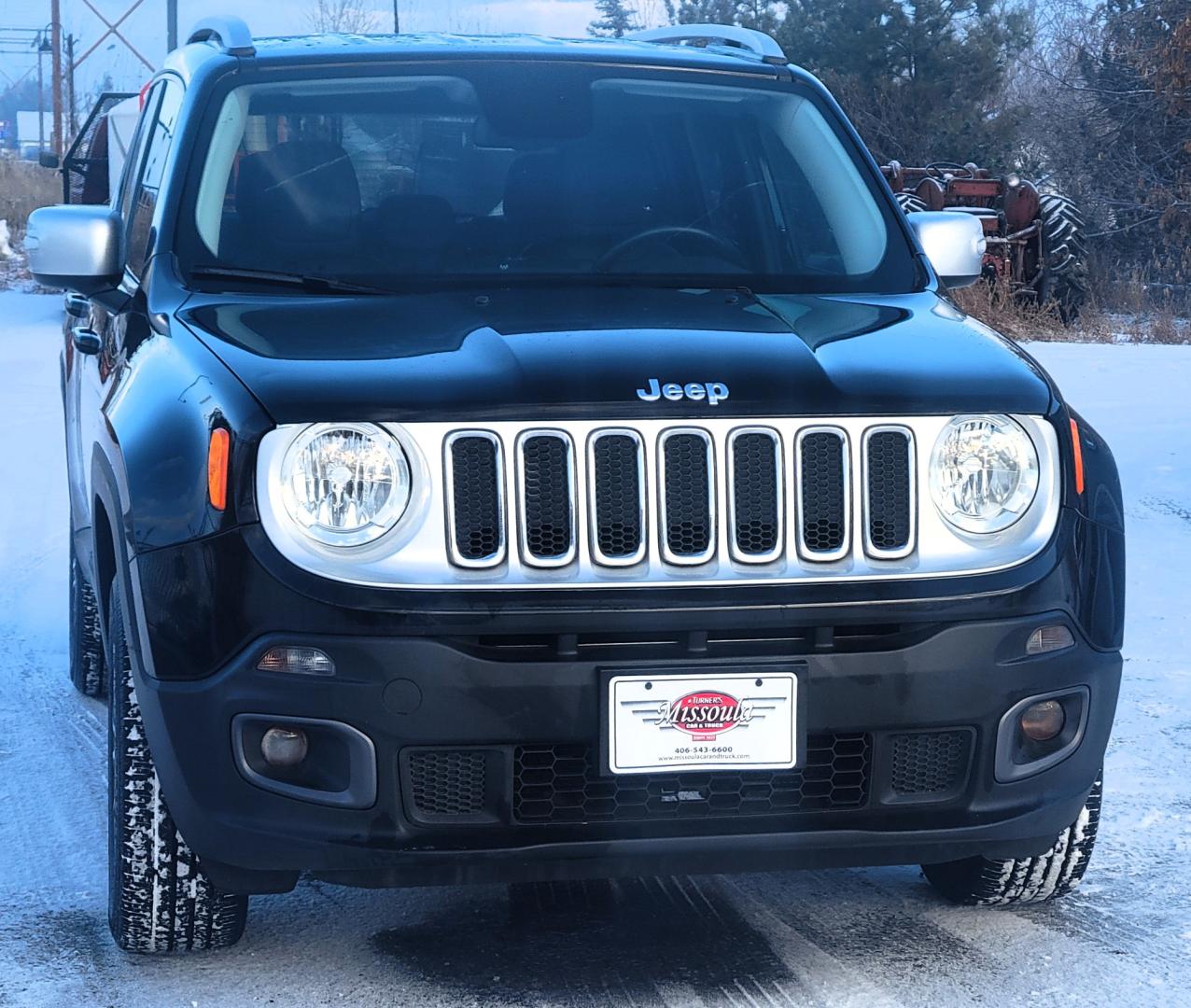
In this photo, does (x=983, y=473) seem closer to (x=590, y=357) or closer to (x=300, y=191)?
(x=590, y=357)

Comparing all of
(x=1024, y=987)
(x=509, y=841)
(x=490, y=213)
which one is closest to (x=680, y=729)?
(x=509, y=841)

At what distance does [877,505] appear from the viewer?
306 cm

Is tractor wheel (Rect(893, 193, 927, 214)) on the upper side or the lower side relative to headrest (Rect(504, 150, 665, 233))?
lower

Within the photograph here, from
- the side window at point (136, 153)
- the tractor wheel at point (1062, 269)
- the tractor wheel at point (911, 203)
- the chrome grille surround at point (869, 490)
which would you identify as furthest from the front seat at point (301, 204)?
the tractor wheel at point (1062, 269)

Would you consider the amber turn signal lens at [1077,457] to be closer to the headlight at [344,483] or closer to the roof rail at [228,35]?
the headlight at [344,483]

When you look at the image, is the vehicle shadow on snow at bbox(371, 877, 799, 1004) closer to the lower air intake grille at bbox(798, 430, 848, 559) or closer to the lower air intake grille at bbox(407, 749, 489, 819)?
the lower air intake grille at bbox(407, 749, 489, 819)

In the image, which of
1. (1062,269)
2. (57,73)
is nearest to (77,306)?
(1062,269)

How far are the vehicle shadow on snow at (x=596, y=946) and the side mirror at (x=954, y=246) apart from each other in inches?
60.7

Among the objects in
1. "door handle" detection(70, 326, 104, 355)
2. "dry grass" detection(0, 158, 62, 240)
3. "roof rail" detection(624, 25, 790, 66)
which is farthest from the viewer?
"dry grass" detection(0, 158, 62, 240)

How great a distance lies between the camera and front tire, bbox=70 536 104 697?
211 inches

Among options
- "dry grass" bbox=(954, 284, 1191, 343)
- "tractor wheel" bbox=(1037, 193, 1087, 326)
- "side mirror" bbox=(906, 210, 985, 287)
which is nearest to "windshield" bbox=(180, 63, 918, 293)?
"side mirror" bbox=(906, 210, 985, 287)

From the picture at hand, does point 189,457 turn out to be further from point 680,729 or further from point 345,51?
point 345,51

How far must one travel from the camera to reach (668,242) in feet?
13.8

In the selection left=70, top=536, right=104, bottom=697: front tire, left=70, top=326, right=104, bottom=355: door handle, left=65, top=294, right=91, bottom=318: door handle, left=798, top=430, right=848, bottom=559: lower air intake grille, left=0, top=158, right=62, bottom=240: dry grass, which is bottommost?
left=0, top=158, right=62, bottom=240: dry grass
